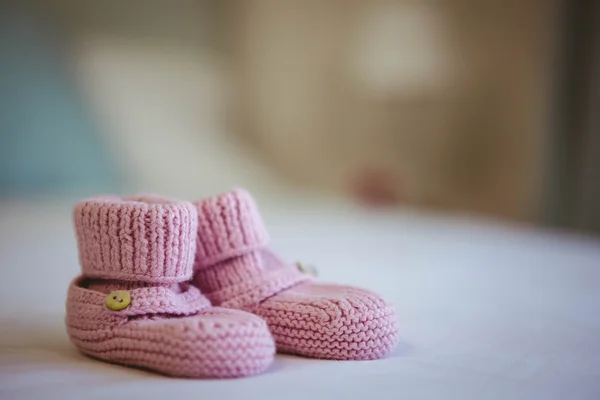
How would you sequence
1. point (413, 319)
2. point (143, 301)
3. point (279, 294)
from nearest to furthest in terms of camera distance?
point (143, 301), point (279, 294), point (413, 319)

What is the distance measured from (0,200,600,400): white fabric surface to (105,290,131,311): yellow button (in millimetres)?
69

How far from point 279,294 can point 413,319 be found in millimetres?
267

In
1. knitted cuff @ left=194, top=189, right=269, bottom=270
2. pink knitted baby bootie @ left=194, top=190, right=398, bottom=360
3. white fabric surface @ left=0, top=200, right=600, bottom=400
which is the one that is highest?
knitted cuff @ left=194, top=189, right=269, bottom=270

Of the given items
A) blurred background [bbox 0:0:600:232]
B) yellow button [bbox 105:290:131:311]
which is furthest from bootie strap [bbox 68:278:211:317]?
blurred background [bbox 0:0:600:232]

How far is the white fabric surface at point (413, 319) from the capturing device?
0.66 meters

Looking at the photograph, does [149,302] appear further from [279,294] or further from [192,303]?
[279,294]

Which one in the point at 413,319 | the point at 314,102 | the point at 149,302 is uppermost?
the point at 314,102

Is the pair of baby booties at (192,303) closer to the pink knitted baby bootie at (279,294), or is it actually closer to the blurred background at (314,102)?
the pink knitted baby bootie at (279,294)

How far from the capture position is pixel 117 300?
729mm

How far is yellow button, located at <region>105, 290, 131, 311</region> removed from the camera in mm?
724

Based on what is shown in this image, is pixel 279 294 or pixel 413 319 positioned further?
pixel 413 319

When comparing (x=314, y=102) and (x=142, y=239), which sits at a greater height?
(x=314, y=102)

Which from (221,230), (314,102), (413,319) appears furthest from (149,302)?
(314,102)

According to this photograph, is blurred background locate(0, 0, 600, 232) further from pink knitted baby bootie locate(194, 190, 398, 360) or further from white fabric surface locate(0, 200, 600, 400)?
pink knitted baby bootie locate(194, 190, 398, 360)
